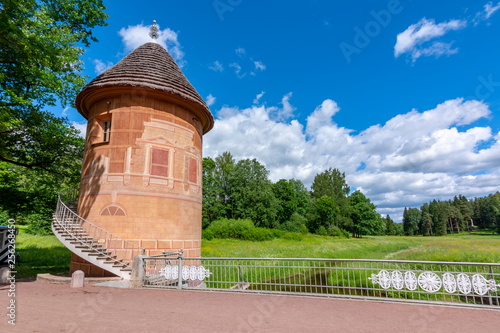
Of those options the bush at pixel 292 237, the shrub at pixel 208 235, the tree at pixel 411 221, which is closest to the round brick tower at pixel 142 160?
the shrub at pixel 208 235

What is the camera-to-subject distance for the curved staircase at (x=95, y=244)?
11.3 meters

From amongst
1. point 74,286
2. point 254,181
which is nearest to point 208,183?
point 254,181

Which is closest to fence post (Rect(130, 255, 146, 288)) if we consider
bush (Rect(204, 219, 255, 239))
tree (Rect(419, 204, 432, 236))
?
bush (Rect(204, 219, 255, 239))

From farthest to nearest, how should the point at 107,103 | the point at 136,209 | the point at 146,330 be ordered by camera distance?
the point at 107,103 → the point at 136,209 → the point at 146,330

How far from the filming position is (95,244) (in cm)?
1210

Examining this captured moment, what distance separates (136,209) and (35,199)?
9823 millimetres

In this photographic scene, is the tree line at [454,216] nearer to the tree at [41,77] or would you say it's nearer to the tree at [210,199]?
the tree at [210,199]

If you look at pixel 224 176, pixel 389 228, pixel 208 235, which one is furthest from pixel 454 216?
pixel 208 235

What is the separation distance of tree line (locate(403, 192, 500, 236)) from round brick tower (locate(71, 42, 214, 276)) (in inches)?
4435

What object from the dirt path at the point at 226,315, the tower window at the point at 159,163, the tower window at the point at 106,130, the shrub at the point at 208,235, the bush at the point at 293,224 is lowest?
the dirt path at the point at 226,315

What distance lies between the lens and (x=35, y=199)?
58.9 feet

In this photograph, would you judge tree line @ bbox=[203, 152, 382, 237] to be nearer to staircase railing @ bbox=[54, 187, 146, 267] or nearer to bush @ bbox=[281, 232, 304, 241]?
bush @ bbox=[281, 232, 304, 241]

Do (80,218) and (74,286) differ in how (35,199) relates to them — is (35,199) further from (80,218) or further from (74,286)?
(74,286)

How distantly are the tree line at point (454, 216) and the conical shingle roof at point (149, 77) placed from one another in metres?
113
